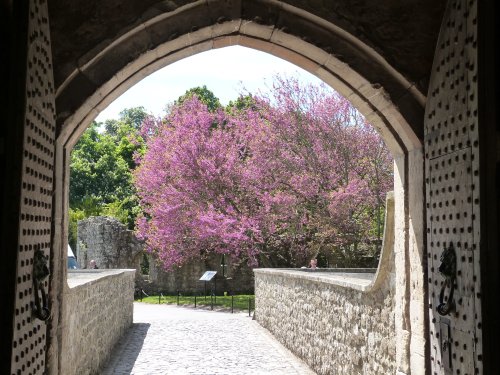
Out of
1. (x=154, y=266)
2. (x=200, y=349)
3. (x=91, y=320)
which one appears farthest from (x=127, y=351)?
(x=154, y=266)

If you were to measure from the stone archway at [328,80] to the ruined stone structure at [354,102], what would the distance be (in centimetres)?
1

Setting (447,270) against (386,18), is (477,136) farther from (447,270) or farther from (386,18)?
(386,18)

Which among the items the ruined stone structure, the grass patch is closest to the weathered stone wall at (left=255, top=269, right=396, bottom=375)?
the ruined stone structure

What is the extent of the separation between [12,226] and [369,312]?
4.00m

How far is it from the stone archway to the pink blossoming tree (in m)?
10.9

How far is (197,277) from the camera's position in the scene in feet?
86.4

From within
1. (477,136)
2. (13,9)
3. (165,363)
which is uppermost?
(13,9)

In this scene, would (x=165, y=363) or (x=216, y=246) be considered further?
(x=216, y=246)

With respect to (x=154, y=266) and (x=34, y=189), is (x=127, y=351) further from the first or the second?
(x=154, y=266)

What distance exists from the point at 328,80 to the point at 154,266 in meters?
22.3

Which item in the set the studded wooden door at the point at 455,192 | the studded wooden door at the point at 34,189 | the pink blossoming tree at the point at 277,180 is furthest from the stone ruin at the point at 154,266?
the studded wooden door at the point at 34,189

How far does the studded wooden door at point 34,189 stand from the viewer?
3367 mm

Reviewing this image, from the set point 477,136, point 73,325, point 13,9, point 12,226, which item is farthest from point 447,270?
point 73,325

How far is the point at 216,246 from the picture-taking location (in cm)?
2005
